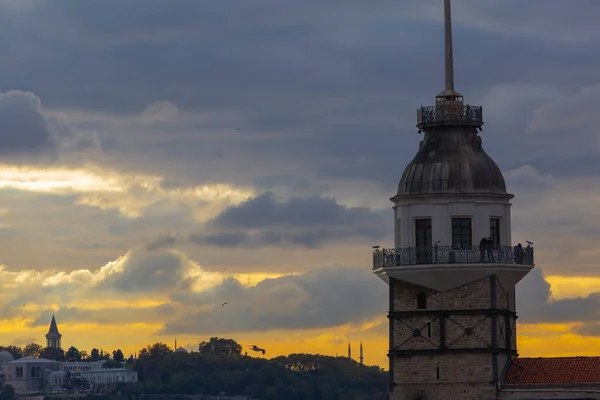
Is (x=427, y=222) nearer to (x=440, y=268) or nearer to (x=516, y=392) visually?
(x=440, y=268)

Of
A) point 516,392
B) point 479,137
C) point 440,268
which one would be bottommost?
point 516,392

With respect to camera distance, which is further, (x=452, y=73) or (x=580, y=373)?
(x=452, y=73)

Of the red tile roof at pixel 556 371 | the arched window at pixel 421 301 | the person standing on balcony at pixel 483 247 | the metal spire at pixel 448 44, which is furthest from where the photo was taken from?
the metal spire at pixel 448 44

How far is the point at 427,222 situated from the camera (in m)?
81.0

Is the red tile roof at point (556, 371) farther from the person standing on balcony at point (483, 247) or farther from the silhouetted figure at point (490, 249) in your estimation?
the person standing on balcony at point (483, 247)

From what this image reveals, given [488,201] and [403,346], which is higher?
[488,201]

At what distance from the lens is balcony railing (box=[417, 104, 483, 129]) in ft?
269

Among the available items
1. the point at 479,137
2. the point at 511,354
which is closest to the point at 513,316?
the point at 511,354

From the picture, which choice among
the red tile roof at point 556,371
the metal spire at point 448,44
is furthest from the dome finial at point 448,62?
the red tile roof at point 556,371

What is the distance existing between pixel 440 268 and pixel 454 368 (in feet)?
13.3

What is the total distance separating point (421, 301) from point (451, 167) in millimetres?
5573

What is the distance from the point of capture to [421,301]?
8075cm

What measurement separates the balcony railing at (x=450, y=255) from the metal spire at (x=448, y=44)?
7.40m

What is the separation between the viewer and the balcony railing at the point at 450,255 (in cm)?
7975
